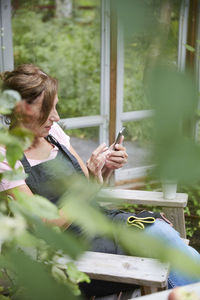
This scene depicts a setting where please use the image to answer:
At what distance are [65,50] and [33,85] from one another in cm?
383

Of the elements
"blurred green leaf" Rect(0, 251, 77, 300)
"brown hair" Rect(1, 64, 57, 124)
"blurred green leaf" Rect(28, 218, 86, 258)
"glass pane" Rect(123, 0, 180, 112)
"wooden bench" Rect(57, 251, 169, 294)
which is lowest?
"wooden bench" Rect(57, 251, 169, 294)

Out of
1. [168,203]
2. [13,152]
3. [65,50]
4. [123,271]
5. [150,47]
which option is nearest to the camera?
[150,47]

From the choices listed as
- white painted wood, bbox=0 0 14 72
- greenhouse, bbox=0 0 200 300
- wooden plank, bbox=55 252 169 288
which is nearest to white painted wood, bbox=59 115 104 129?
white painted wood, bbox=0 0 14 72

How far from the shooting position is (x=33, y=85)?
1.89m

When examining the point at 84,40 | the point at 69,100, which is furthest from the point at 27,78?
the point at 84,40

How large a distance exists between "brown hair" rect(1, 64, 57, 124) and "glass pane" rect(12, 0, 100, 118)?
2.97ft

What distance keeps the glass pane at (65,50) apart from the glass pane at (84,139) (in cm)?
15

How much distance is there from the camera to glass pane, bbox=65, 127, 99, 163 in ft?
12.2

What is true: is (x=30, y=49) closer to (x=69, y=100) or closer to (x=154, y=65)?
(x=69, y=100)

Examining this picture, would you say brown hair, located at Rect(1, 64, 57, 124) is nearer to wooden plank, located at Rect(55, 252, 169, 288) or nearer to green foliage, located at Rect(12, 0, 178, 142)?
green foliage, located at Rect(12, 0, 178, 142)

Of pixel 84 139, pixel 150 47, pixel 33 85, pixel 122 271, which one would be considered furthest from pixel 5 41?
pixel 150 47

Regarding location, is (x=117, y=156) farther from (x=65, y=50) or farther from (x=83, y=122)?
(x=65, y=50)

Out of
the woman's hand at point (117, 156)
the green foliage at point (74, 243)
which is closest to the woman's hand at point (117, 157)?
the woman's hand at point (117, 156)

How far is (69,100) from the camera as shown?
4121 millimetres
